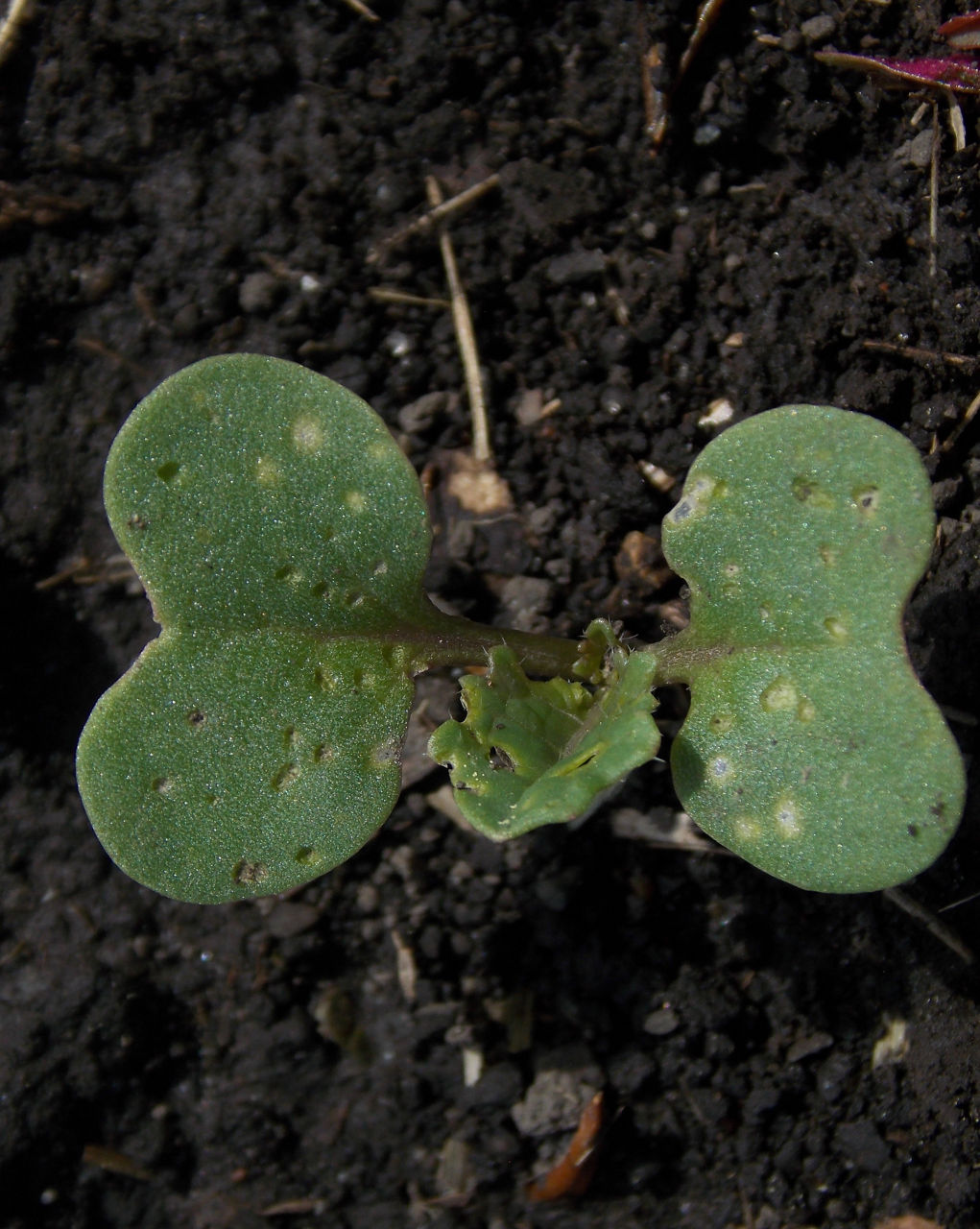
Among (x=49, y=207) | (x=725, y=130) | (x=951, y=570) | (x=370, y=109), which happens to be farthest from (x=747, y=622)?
(x=49, y=207)

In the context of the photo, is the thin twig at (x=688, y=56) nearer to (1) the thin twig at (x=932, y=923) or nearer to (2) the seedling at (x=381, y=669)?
(2) the seedling at (x=381, y=669)

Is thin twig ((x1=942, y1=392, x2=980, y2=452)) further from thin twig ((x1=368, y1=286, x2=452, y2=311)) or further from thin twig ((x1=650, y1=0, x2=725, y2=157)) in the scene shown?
thin twig ((x1=368, y1=286, x2=452, y2=311))

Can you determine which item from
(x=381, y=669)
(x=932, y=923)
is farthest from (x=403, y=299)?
(x=932, y=923)

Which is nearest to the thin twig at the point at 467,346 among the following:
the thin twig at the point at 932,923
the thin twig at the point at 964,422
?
the thin twig at the point at 964,422

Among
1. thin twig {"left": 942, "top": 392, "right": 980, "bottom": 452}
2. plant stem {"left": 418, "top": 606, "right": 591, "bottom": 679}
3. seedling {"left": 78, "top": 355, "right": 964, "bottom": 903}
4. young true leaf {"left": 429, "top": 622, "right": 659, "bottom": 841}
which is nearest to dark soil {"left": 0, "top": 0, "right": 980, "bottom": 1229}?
thin twig {"left": 942, "top": 392, "right": 980, "bottom": 452}

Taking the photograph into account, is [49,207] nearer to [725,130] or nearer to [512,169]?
[512,169]

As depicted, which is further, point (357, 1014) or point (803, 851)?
point (357, 1014)
